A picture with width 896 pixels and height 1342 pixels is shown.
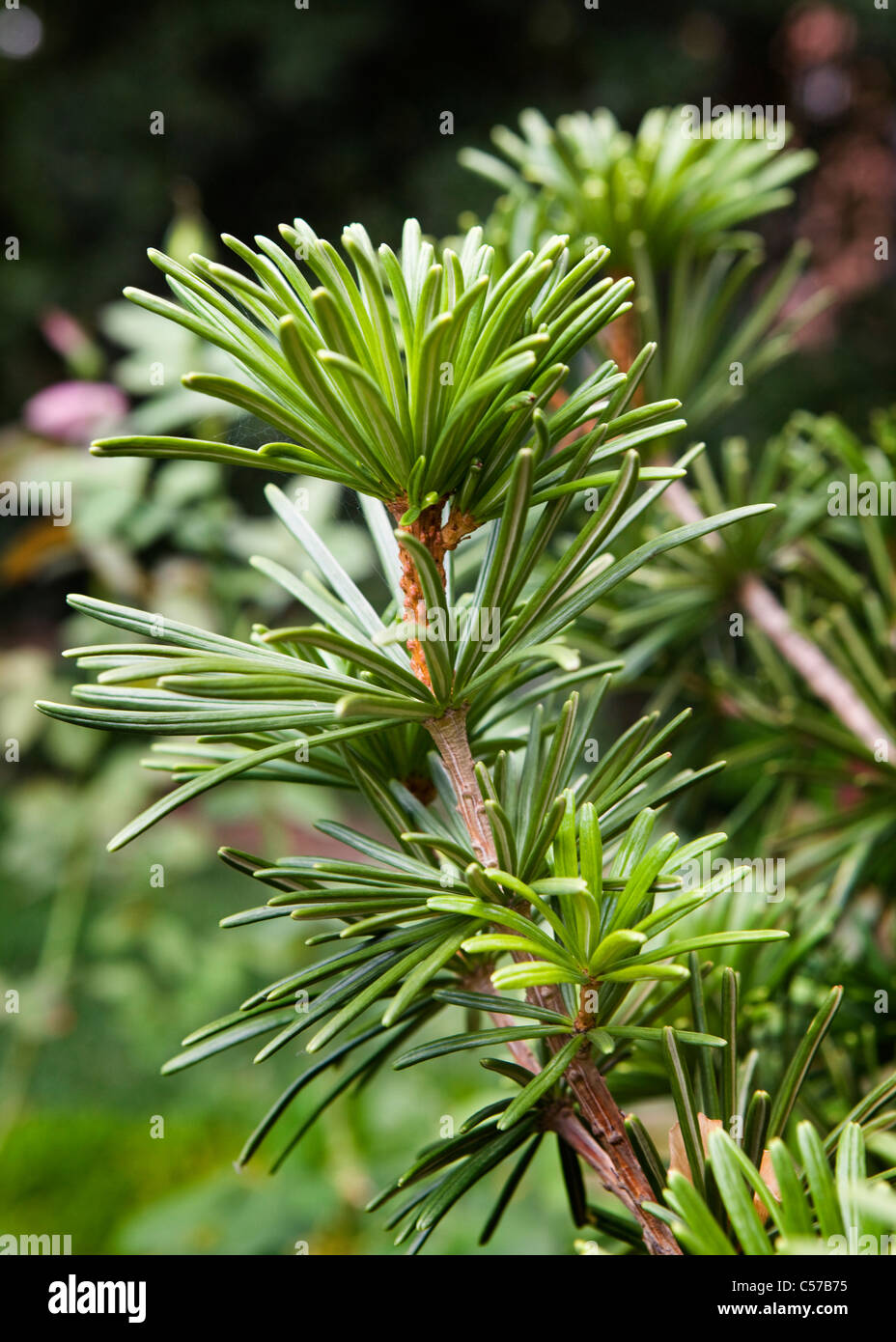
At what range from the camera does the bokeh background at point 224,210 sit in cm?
154

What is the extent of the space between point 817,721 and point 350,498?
228 mm

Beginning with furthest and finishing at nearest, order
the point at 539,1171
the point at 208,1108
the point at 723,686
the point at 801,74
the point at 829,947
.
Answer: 1. the point at 801,74
2. the point at 208,1108
3. the point at 539,1171
4. the point at 723,686
5. the point at 829,947

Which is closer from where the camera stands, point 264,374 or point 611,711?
point 264,374

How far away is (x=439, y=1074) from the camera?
2.03m

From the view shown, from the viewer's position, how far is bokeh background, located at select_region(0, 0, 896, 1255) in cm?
154

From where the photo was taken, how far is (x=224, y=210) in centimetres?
360

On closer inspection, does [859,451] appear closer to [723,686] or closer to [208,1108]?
[723,686]

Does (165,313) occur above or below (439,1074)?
above

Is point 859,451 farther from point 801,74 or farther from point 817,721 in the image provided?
point 801,74

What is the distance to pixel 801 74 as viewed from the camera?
333cm
